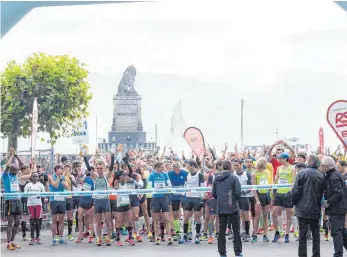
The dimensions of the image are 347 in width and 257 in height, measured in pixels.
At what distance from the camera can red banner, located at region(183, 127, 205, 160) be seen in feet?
73.3

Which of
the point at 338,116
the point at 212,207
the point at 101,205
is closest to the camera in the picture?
the point at 338,116

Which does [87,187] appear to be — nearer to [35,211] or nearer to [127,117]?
[35,211]

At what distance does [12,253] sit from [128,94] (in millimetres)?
82159

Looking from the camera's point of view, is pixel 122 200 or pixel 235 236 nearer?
pixel 235 236

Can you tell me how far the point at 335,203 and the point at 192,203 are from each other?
512 centimetres

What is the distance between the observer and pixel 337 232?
14.1 meters

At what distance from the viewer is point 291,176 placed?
18.3 metres

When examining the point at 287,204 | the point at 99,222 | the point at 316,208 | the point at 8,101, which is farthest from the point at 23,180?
the point at 8,101

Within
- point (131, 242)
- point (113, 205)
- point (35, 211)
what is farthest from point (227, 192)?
point (35, 211)

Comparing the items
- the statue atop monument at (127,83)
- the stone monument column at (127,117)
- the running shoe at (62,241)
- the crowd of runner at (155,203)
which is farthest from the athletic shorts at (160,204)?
the statue atop monument at (127,83)

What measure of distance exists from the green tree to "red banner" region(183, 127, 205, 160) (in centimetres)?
2104

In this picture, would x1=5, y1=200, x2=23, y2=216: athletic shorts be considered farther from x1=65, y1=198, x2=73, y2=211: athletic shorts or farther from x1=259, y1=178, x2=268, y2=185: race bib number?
x1=259, y1=178, x2=268, y2=185: race bib number

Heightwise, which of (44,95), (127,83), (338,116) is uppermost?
(127,83)

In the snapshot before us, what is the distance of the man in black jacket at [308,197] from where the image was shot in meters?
14.1
